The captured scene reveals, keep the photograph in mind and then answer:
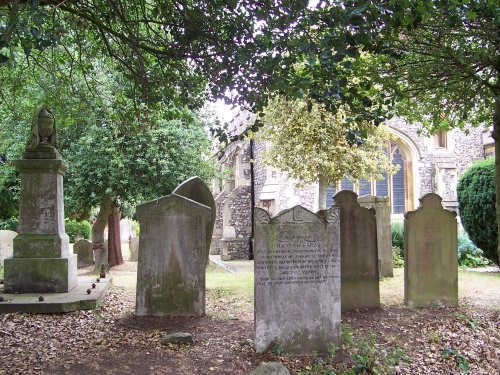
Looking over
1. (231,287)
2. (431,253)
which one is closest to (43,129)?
(231,287)

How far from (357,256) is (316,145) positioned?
7640 mm

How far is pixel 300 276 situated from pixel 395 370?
1476 mm

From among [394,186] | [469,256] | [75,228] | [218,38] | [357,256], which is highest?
[218,38]

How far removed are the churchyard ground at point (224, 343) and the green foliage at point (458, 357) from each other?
0.5 inches

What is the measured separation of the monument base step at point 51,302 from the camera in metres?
6.70

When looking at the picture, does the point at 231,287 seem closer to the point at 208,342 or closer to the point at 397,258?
the point at 208,342

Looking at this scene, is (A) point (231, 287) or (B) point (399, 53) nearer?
(B) point (399, 53)

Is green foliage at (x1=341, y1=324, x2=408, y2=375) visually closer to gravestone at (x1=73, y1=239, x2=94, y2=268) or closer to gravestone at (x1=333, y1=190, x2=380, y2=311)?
gravestone at (x1=333, y1=190, x2=380, y2=311)

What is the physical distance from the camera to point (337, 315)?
5562 millimetres

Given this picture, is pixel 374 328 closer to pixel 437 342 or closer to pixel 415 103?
pixel 437 342

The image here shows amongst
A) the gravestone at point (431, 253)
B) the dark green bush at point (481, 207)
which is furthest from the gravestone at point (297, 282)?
the dark green bush at point (481, 207)

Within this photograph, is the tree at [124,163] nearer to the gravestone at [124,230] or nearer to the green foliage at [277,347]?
the green foliage at [277,347]

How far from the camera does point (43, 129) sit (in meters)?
8.19

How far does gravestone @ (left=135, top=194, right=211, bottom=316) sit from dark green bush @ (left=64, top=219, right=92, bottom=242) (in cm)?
1967
